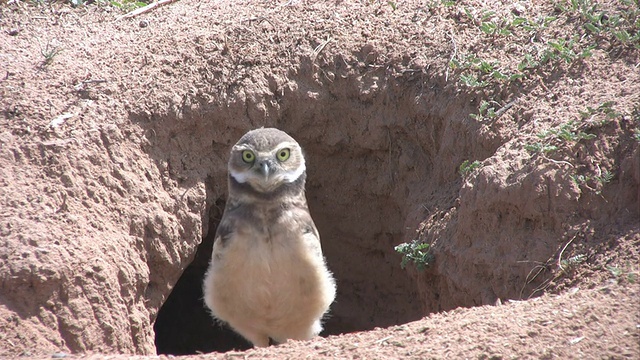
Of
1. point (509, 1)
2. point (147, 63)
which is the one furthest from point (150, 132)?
point (509, 1)

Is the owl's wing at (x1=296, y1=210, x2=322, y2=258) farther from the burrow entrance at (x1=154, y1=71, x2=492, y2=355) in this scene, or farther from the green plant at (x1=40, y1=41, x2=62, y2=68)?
the green plant at (x1=40, y1=41, x2=62, y2=68)

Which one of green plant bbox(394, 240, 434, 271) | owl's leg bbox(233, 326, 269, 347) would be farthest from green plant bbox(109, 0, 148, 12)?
green plant bbox(394, 240, 434, 271)

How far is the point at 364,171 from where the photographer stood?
26.6ft

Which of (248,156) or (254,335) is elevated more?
(248,156)

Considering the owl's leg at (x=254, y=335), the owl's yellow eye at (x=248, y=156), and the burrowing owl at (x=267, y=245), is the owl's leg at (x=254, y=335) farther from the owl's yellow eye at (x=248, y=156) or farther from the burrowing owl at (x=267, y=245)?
the owl's yellow eye at (x=248, y=156)

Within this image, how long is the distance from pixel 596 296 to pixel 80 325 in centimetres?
395

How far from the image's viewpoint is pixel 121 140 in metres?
6.67

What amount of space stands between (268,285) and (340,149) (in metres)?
2.46

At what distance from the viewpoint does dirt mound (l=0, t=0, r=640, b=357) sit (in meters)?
5.50

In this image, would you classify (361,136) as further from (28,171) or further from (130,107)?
(28,171)

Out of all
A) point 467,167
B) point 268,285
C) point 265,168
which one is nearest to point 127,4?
point 265,168

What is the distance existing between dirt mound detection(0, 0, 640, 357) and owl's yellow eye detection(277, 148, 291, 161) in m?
1.31

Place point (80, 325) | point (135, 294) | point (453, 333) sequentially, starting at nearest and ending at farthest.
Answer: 1. point (453, 333)
2. point (80, 325)
3. point (135, 294)

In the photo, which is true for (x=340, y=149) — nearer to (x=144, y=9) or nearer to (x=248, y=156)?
(x=248, y=156)
